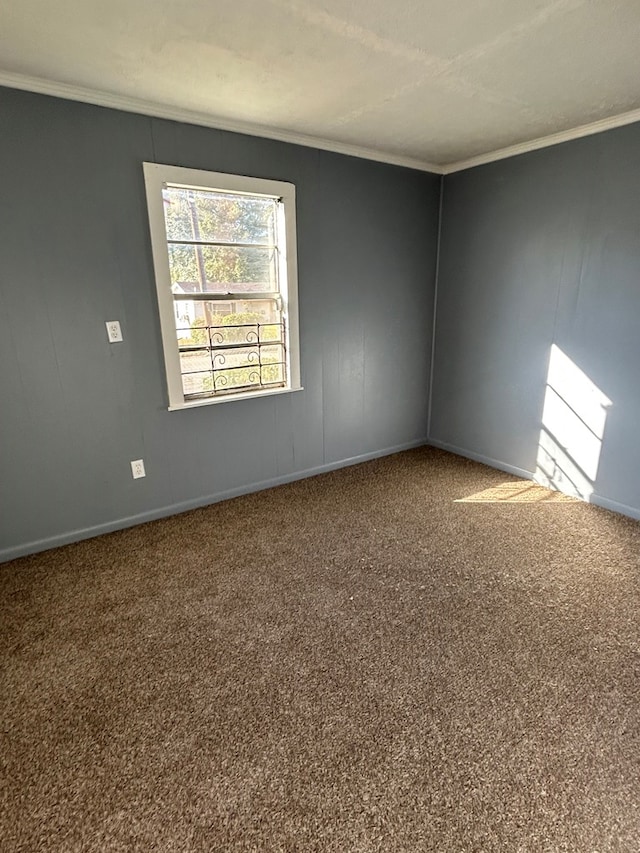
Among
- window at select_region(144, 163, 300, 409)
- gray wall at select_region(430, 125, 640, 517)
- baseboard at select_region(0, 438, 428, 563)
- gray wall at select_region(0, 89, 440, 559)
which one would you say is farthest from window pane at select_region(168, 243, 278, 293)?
gray wall at select_region(430, 125, 640, 517)

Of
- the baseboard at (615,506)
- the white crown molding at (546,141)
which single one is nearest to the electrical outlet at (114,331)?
the white crown molding at (546,141)

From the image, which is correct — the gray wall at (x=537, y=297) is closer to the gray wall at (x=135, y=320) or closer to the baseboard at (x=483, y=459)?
the baseboard at (x=483, y=459)

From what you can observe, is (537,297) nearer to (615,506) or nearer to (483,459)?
(483,459)

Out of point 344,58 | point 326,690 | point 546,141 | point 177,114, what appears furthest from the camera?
point 546,141

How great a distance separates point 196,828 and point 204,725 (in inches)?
13.0

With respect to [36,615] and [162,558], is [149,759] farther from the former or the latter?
[162,558]

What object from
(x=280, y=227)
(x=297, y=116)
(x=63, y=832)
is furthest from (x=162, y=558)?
(x=297, y=116)

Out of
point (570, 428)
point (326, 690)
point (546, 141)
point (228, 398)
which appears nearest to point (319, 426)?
point (228, 398)

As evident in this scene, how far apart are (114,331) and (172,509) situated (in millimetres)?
1248

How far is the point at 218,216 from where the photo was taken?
2.88 m

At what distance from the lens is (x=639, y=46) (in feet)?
6.08

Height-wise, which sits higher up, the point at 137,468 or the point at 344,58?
the point at 344,58

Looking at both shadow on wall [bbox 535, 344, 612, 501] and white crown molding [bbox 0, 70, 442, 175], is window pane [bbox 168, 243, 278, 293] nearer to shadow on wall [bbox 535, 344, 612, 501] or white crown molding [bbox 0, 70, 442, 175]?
white crown molding [bbox 0, 70, 442, 175]

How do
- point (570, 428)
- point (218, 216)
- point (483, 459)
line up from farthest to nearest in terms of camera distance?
point (483, 459), point (570, 428), point (218, 216)
